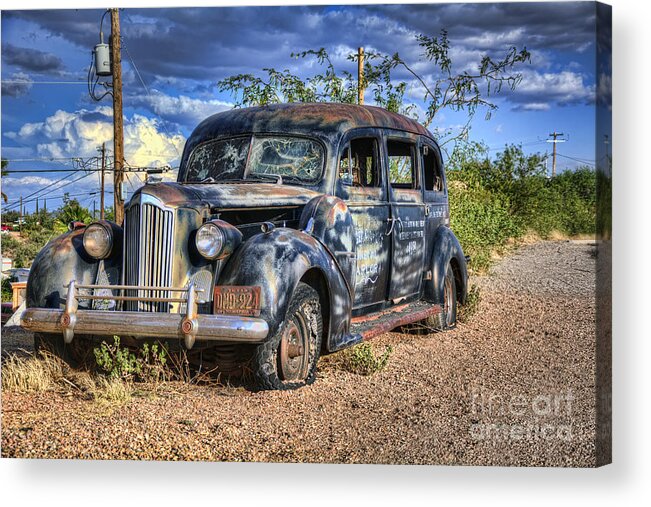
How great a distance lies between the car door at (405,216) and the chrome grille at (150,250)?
2.15 m

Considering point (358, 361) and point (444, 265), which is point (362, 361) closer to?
point (358, 361)

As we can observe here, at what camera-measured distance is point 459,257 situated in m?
8.25

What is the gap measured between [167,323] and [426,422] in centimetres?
160

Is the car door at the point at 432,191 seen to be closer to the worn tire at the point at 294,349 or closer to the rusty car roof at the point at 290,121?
the rusty car roof at the point at 290,121

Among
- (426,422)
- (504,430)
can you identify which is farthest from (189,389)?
(504,430)

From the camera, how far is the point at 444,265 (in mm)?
7906

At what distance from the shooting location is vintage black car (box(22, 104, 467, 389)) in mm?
5141

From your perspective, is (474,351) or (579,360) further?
(474,351)

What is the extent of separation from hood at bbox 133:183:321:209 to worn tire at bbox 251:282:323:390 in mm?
627

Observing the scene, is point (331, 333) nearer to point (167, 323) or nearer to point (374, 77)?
point (167, 323)

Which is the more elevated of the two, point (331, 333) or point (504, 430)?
point (331, 333)

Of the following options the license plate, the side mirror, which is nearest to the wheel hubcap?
the license plate

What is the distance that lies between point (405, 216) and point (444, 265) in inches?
35.0

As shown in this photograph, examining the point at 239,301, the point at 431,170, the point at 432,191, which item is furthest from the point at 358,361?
the point at 431,170
